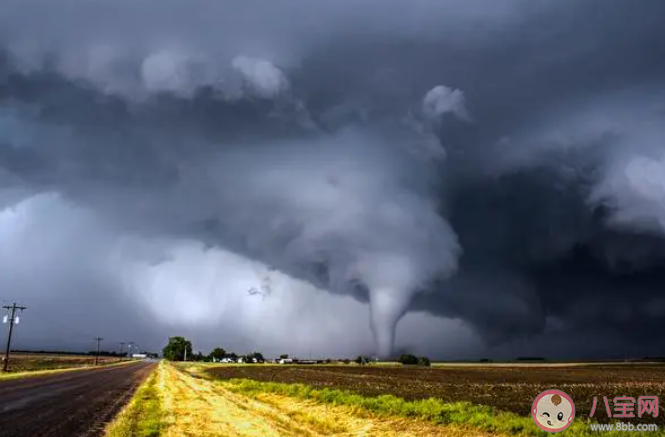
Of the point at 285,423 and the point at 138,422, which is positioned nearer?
the point at 138,422

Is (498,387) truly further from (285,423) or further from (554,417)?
(285,423)

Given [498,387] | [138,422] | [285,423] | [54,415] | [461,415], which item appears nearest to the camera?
[138,422]

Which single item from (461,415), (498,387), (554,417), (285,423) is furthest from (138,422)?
(498,387)

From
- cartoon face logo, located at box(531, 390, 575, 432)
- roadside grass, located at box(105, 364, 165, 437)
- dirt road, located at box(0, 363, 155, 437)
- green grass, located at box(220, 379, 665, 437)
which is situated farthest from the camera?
cartoon face logo, located at box(531, 390, 575, 432)

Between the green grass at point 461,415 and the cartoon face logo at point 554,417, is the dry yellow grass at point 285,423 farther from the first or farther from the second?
the cartoon face logo at point 554,417

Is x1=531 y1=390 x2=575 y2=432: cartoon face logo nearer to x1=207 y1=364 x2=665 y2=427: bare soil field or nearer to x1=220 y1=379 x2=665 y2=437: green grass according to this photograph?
x1=220 y1=379 x2=665 y2=437: green grass

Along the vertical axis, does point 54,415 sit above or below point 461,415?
below

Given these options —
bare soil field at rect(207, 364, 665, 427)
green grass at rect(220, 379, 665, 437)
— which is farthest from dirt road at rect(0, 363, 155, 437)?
bare soil field at rect(207, 364, 665, 427)

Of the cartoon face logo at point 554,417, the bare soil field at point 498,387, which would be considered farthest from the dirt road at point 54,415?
the bare soil field at point 498,387

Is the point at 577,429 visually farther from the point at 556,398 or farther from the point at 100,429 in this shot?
the point at 100,429

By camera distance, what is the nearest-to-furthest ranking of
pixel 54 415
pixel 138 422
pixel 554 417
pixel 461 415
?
pixel 138 422 → pixel 554 417 → pixel 461 415 → pixel 54 415

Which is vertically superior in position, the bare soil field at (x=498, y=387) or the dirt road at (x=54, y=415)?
the dirt road at (x=54, y=415)

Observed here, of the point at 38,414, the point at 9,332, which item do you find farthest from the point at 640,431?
the point at 9,332

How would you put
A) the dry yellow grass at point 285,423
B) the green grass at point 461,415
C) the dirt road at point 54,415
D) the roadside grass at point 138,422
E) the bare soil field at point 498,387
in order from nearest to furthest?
the roadside grass at point 138,422, the dirt road at point 54,415, the green grass at point 461,415, the dry yellow grass at point 285,423, the bare soil field at point 498,387
